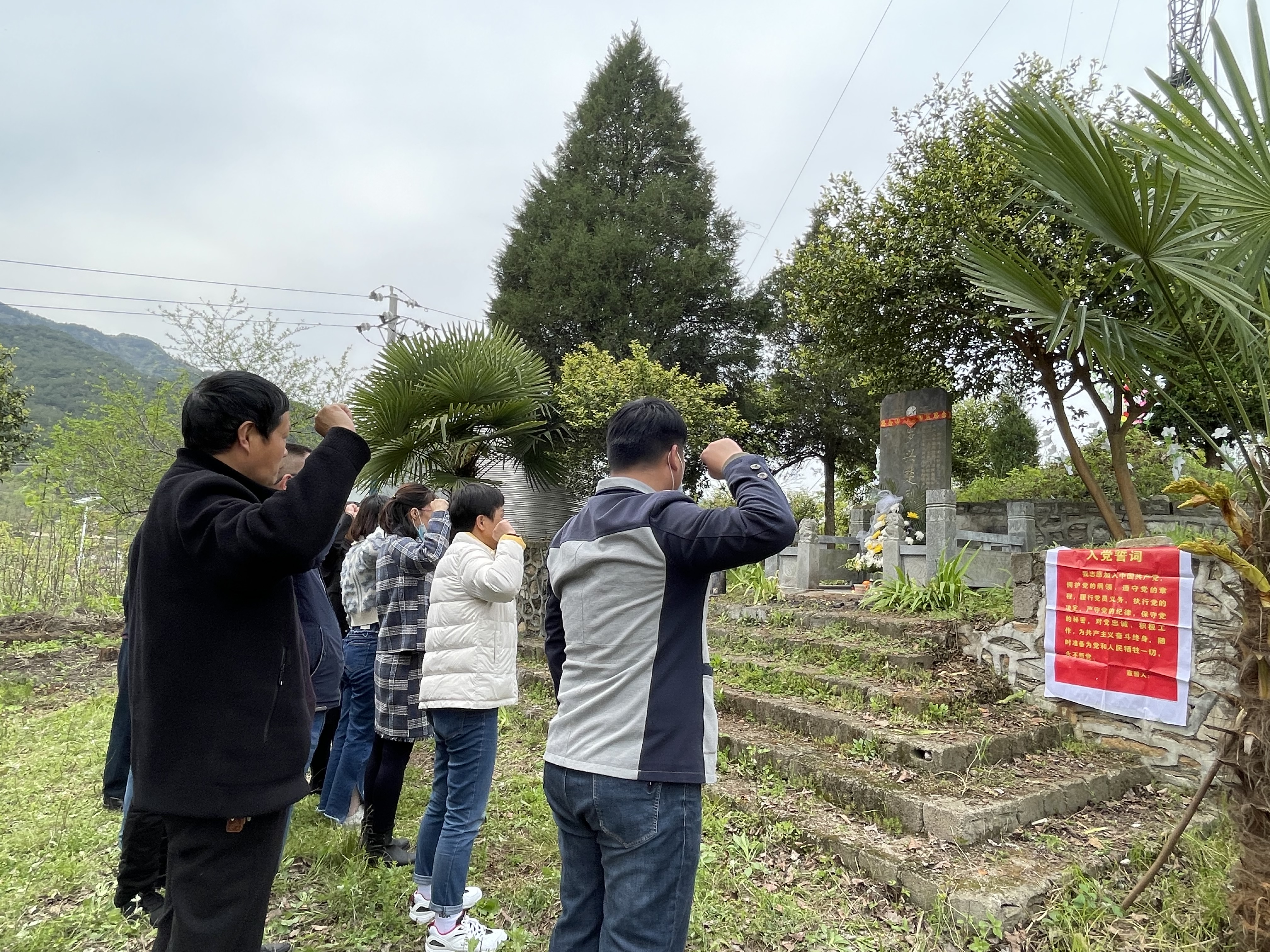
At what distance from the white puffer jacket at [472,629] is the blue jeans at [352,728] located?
90cm

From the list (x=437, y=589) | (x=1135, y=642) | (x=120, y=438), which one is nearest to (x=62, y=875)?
(x=437, y=589)

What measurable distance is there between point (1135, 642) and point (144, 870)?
4723 mm

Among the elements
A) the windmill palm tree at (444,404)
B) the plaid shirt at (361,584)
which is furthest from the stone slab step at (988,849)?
the windmill palm tree at (444,404)

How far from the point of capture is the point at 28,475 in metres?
11.8

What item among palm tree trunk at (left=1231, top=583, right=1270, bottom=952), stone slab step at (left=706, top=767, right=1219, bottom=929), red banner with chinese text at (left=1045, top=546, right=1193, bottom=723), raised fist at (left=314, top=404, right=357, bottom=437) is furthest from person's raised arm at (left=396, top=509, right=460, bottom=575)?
red banner with chinese text at (left=1045, top=546, right=1193, bottom=723)

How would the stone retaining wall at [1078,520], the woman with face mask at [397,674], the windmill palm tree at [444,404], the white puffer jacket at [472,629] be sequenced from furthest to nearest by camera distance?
1. the stone retaining wall at [1078,520]
2. the windmill palm tree at [444,404]
3. the woman with face mask at [397,674]
4. the white puffer jacket at [472,629]

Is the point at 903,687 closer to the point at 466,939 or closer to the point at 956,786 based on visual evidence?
the point at 956,786

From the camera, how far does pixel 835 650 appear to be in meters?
5.71

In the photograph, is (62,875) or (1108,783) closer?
(62,875)

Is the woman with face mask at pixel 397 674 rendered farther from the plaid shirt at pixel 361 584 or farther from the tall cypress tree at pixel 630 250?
the tall cypress tree at pixel 630 250

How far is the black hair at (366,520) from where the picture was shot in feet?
13.4

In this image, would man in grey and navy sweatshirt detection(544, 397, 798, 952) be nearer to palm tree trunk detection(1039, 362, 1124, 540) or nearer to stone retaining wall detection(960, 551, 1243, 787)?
stone retaining wall detection(960, 551, 1243, 787)

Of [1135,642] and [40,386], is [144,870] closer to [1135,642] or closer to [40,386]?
[1135,642]

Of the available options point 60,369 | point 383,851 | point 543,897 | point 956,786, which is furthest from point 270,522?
point 60,369
